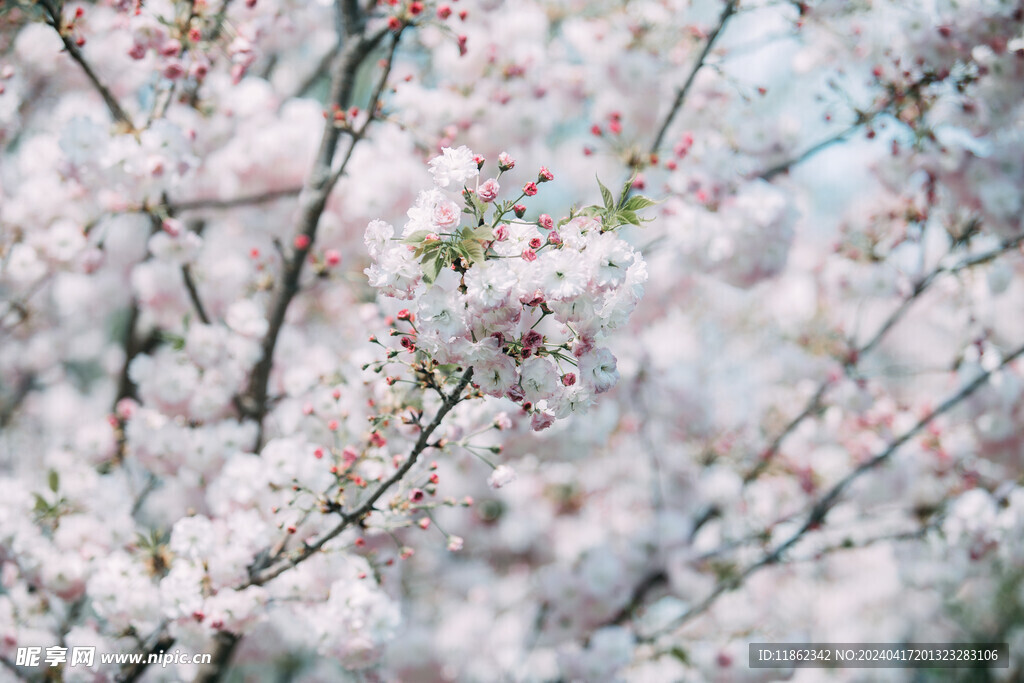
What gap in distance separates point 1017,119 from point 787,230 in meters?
1.34

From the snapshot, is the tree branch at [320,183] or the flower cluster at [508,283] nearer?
the flower cluster at [508,283]

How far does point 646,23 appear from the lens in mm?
4082

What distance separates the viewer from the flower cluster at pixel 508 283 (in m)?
1.47

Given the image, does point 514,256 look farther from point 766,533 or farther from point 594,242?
point 766,533

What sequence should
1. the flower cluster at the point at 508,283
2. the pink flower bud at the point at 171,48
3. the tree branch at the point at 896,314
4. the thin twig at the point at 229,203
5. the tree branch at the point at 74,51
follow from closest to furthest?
1. the flower cluster at the point at 508,283
2. the tree branch at the point at 74,51
3. the pink flower bud at the point at 171,48
4. the thin twig at the point at 229,203
5. the tree branch at the point at 896,314

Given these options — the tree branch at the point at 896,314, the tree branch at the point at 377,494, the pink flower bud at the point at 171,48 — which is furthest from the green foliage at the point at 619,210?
the tree branch at the point at 896,314

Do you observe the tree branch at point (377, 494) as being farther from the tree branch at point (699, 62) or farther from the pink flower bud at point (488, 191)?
the tree branch at point (699, 62)

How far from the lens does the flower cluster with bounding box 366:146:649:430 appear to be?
147 cm

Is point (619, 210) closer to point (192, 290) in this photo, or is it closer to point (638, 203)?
point (638, 203)

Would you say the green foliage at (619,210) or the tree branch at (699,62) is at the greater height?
the tree branch at (699,62)

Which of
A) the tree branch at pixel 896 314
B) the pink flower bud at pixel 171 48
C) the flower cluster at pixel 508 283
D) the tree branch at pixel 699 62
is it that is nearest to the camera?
the flower cluster at pixel 508 283

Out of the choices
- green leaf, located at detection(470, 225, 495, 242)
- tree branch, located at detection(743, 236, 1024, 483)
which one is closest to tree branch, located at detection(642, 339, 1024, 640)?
tree branch, located at detection(743, 236, 1024, 483)

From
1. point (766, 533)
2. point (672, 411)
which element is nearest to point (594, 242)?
point (766, 533)

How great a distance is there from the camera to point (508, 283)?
56.4 inches
